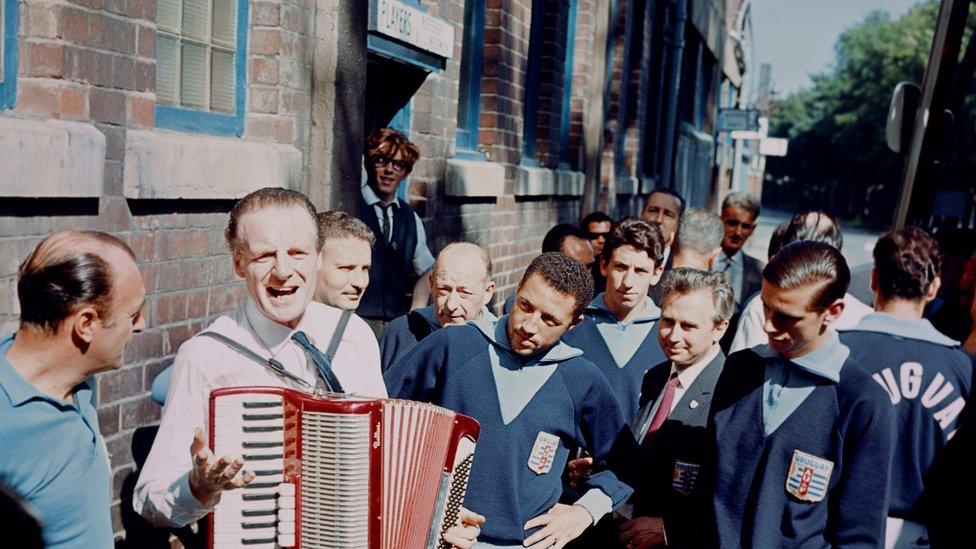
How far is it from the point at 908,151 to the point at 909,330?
14.6ft

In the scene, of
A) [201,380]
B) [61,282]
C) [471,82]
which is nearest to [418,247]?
[471,82]

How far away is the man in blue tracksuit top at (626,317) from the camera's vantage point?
184 inches

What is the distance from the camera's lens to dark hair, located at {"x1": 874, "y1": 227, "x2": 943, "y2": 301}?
409cm

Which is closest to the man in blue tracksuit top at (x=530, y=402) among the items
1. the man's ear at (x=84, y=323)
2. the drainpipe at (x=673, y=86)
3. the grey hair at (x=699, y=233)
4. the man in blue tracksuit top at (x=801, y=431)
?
the man in blue tracksuit top at (x=801, y=431)

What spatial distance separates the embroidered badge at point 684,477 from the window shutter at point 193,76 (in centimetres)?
245

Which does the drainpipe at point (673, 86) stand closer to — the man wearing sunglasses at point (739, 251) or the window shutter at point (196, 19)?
A: the man wearing sunglasses at point (739, 251)

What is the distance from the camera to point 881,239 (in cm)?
441

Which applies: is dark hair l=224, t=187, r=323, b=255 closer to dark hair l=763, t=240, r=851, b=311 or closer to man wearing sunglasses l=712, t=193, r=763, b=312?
dark hair l=763, t=240, r=851, b=311

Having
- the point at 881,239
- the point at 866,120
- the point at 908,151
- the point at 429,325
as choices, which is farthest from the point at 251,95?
the point at 866,120

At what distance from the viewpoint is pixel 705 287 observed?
4.34 metres

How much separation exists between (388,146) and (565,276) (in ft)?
7.23

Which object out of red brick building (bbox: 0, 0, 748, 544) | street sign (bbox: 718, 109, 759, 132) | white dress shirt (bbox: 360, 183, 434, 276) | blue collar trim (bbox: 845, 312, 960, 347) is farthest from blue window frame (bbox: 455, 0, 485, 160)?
street sign (bbox: 718, 109, 759, 132)

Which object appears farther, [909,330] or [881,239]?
[881,239]

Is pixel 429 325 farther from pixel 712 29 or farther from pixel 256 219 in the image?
pixel 712 29
